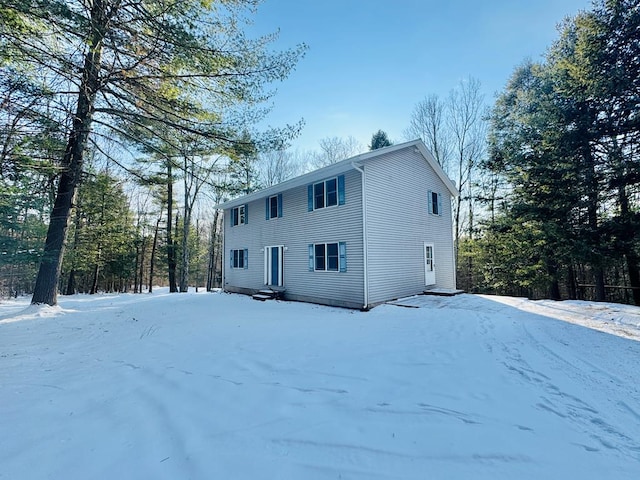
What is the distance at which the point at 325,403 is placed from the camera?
122 inches

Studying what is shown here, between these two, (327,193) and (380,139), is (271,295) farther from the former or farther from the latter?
(380,139)

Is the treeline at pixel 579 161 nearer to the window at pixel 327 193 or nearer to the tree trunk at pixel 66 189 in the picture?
the window at pixel 327 193

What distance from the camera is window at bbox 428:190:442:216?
12664mm

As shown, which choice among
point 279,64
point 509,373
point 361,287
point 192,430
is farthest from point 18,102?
point 509,373

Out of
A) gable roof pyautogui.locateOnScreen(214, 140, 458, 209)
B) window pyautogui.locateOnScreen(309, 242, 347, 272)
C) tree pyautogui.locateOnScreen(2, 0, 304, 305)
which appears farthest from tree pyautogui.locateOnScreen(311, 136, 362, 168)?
tree pyautogui.locateOnScreen(2, 0, 304, 305)

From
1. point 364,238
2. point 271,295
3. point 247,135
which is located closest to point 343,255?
point 364,238

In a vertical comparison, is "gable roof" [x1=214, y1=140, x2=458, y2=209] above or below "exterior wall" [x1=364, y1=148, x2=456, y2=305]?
above

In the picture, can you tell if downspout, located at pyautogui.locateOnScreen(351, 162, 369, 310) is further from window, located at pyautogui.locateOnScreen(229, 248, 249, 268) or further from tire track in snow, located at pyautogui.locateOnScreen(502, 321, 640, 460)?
window, located at pyautogui.locateOnScreen(229, 248, 249, 268)

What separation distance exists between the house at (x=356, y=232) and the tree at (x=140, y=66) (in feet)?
10.4

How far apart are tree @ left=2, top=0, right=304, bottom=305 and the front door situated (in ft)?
18.1

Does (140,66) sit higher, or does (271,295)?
(140,66)

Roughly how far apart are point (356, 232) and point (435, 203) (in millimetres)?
5634

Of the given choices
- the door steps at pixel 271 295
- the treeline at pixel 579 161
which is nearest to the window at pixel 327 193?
the door steps at pixel 271 295

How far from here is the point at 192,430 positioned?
2586 mm
